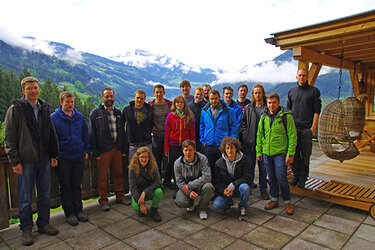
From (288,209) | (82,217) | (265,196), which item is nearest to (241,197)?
(288,209)

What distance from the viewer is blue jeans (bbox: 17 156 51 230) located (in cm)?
279

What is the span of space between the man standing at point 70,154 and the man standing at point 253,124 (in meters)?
2.40

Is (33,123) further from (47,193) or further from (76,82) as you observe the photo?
(76,82)

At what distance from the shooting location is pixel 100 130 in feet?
12.0

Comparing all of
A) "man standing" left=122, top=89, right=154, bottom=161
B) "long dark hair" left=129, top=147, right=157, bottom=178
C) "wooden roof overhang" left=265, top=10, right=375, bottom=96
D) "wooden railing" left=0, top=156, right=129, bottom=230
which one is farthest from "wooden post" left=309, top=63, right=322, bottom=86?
"wooden railing" left=0, top=156, right=129, bottom=230

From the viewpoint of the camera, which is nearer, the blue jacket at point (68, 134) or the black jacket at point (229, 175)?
the blue jacket at point (68, 134)

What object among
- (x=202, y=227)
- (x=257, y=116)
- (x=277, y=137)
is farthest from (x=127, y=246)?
(x=257, y=116)

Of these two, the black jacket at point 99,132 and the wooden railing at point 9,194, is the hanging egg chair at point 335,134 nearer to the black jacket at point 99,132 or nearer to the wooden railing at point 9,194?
the black jacket at point 99,132

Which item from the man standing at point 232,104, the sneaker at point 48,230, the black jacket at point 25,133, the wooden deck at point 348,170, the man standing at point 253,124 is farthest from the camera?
the wooden deck at point 348,170

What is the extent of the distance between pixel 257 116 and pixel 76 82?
128 m

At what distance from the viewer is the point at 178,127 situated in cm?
411

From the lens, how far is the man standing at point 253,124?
3911 millimetres

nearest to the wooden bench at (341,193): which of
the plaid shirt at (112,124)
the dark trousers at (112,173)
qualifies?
the dark trousers at (112,173)

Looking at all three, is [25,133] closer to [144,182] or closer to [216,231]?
[144,182]
